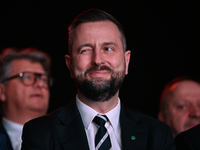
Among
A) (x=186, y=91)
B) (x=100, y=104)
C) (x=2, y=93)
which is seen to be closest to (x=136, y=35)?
(x=186, y=91)

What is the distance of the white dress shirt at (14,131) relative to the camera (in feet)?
13.4

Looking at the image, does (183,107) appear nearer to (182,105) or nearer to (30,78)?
(182,105)

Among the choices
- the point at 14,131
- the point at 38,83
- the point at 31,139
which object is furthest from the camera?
the point at 38,83

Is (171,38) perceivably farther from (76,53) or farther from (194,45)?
(76,53)

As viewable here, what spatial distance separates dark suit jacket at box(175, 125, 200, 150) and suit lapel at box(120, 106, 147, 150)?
0.91 ft

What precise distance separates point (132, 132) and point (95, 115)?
328 mm

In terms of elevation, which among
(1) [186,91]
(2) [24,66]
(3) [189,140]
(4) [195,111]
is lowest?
(4) [195,111]

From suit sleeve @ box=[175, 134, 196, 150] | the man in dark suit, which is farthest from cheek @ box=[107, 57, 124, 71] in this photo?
suit sleeve @ box=[175, 134, 196, 150]

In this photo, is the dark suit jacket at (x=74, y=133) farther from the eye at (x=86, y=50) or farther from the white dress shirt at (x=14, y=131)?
the white dress shirt at (x=14, y=131)

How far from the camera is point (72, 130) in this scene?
8.75 feet

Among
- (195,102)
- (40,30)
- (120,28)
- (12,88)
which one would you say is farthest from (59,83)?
(120,28)

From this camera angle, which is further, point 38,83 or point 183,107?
point 38,83

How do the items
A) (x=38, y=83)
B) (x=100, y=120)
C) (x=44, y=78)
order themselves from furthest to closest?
(x=44, y=78) < (x=38, y=83) < (x=100, y=120)

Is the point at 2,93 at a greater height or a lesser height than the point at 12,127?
greater
